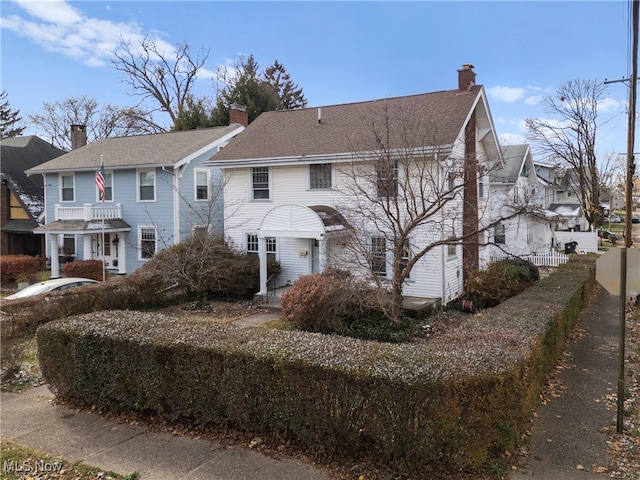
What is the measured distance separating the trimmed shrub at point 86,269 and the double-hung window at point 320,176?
11.1m

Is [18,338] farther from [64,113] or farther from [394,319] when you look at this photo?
[64,113]

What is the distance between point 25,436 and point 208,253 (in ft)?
32.2

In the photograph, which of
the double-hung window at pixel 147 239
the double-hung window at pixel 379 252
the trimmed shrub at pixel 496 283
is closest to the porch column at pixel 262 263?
the double-hung window at pixel 379 252

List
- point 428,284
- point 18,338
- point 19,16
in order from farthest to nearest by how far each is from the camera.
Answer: point 428,284, point 19,16, point 18,338

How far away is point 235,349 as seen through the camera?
574 centimetres

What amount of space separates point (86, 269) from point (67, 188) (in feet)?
19.1

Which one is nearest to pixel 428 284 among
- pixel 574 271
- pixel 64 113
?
pixel 574 271

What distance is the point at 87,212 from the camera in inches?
851

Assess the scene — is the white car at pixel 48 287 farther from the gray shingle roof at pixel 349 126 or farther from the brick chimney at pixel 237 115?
the brick chimney at pixel 237 115

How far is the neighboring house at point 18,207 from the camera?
2612 cm

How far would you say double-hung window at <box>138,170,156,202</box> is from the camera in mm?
21500

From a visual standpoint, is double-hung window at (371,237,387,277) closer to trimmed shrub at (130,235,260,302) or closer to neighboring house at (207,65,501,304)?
neighboring house at (207,65,501,304)

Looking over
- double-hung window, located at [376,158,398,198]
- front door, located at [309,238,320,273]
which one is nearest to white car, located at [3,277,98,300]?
front door, located at [309,238,320,273]

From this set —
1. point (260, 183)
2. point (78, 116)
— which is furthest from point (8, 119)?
point (260, 183)
